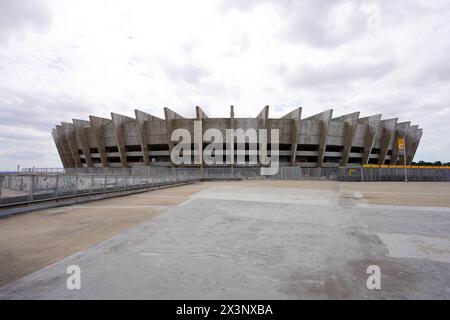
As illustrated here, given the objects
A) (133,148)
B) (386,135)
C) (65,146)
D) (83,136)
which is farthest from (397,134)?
(65,146)

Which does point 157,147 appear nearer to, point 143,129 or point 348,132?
point 143,129

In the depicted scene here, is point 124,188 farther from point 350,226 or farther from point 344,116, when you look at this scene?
point 344,116

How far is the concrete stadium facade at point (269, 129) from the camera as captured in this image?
43969mm

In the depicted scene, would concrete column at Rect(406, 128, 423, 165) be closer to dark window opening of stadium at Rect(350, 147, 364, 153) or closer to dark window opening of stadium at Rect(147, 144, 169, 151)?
dark window opening of stadium at Rect(350, 147, 364, 153)

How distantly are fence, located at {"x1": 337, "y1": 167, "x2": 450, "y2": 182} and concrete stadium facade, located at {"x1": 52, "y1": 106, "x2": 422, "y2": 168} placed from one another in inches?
483

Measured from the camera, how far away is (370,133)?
47.9 metres

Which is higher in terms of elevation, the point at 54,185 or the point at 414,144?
the point at 414,144

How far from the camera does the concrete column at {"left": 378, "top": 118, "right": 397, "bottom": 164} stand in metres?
49.1

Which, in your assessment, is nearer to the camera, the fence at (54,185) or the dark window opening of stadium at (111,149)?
the fence at (54,185)

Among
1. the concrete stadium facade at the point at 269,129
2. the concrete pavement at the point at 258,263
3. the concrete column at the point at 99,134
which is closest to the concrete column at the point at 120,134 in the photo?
the concrete stadium facade at the point at 269,129

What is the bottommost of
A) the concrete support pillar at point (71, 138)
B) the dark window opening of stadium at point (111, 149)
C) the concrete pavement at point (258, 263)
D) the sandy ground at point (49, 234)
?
the sandy ground at point (49, 234)

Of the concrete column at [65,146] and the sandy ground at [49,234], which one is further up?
the concrete column at [65,146]

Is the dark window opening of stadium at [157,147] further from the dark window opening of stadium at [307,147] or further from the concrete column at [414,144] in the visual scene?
the concrete column at [414,144]

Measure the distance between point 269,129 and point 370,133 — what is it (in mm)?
22330
